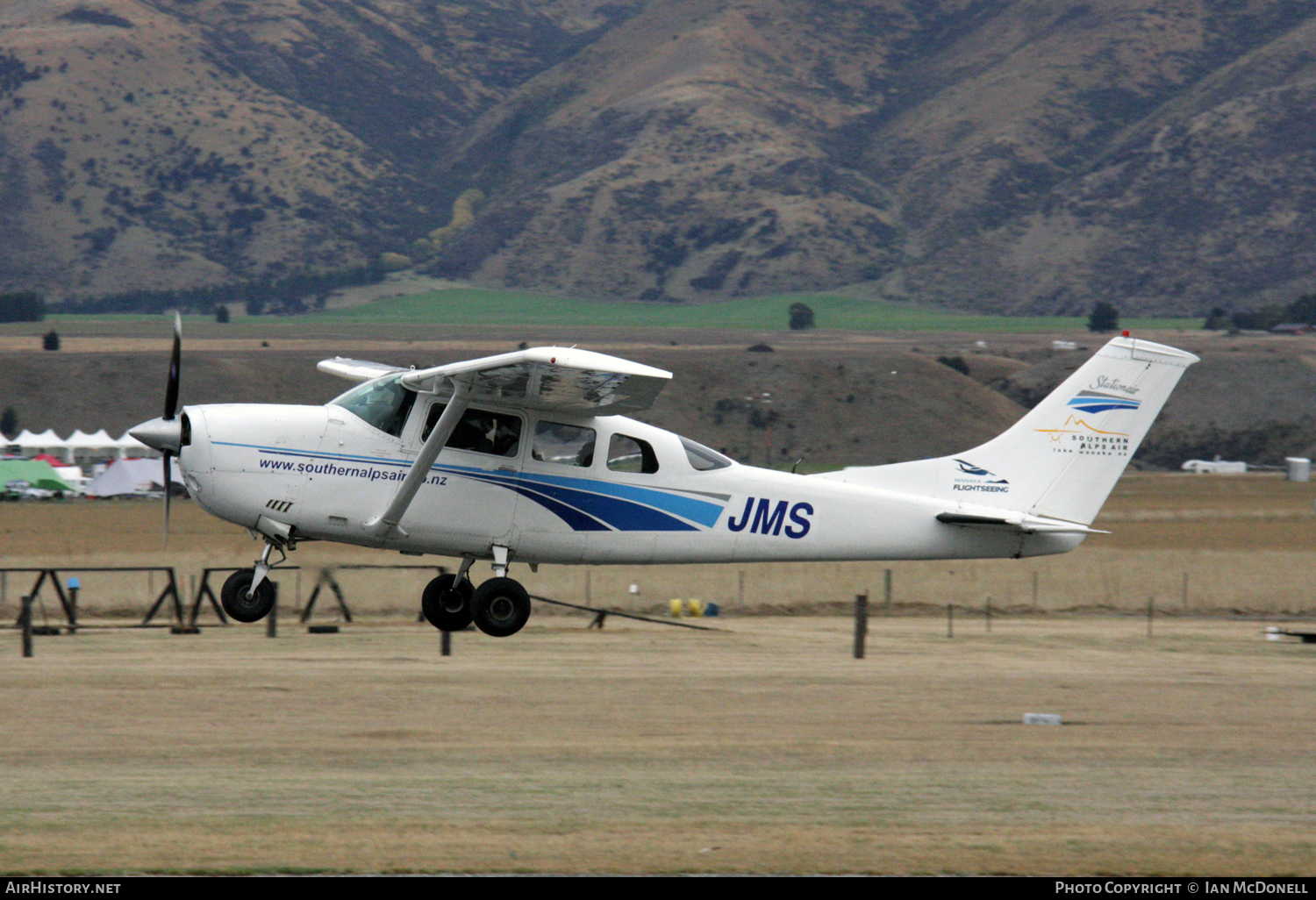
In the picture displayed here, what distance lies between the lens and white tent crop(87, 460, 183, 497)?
83.7 m

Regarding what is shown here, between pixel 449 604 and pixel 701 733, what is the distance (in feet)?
45.9

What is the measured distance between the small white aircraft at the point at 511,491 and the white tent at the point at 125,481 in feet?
225

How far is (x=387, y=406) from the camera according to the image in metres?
18.3

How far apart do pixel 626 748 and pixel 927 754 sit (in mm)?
5619

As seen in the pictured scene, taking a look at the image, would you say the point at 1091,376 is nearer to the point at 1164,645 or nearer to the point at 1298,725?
the point at 1298,725

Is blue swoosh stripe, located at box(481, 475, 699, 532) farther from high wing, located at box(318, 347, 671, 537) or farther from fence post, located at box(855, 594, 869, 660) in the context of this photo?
fence post, located at box(855, 594, 869, 660)

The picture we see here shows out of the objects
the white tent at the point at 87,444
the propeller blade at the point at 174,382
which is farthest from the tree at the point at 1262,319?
the propeller blade at the point at 174,382

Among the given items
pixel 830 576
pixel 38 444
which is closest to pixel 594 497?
pixel 830 576

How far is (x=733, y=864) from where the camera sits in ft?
64.8

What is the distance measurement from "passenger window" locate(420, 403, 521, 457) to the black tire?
2.51 m

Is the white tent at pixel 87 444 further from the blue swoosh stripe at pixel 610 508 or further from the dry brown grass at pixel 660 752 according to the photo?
Answer: the blue swoosh stripe at pixel 610 508

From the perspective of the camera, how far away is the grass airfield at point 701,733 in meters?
21.1

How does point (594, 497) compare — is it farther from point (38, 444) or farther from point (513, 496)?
point (38, 444)

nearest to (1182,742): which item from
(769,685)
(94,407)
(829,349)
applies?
(769,685)
